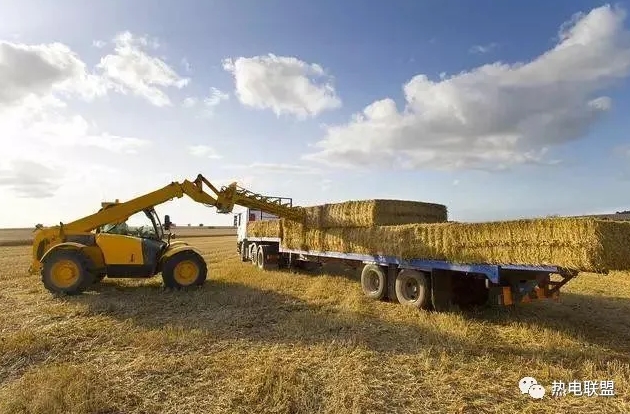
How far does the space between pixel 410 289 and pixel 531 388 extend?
5.08m

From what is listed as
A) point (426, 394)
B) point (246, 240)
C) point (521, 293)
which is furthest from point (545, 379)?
point (246, 240)

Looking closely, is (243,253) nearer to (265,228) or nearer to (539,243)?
(265,228)

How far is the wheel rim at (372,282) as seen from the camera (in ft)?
37.4

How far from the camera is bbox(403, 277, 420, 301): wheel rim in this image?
1020 centimetres

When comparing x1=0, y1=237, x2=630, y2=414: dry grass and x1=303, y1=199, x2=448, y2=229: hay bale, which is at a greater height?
x1=303, y1=199, x2=448, y2=229: hay bale

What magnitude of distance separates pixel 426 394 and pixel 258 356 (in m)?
2.44

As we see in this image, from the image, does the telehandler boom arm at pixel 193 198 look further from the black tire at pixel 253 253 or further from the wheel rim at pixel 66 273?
the black tire at pixel 253 253

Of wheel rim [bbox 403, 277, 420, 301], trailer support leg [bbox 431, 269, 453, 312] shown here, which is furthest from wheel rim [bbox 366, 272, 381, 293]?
trailer support leg [bbox 431, 269, 453, 312]

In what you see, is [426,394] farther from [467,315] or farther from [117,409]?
[467,315]

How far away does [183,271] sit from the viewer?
1220 cm

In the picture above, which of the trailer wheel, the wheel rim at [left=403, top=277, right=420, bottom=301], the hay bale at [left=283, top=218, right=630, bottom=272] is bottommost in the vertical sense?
the wheel rim at [left=403, top=277, right=420, bottom=301]

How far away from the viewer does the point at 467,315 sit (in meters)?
9.35

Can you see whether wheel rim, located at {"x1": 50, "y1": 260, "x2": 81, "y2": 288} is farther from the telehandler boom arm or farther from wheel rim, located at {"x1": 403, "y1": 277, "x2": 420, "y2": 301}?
wheel rim, located at {"x1": 403, "y1": 277, "x2": 420, "y2": 301}

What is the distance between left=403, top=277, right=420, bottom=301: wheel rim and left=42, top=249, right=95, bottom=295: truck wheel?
7855 millimetres
